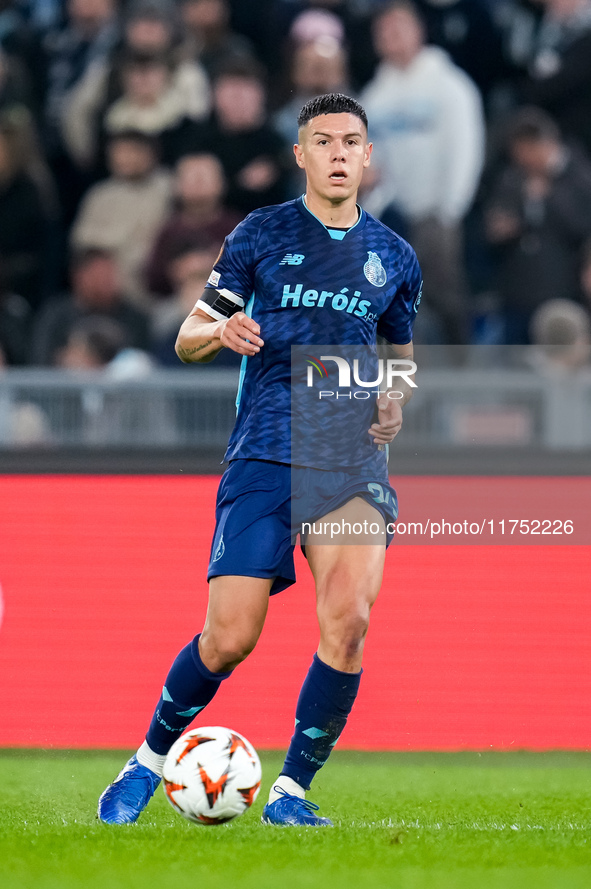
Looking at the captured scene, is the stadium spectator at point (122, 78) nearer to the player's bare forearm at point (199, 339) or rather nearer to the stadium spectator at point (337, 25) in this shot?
the stadium spectator at point (337, 25)

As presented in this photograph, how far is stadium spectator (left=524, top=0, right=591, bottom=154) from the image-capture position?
7648 mm

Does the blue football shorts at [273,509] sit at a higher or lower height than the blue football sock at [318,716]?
higher

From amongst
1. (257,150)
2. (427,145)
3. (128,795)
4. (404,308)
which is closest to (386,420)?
(404,308)

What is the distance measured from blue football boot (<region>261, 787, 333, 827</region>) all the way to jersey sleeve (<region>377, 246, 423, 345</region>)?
4.74 ft

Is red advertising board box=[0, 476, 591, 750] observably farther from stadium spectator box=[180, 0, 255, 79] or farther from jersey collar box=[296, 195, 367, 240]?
stadium spectator box=[180, 0, 255, 79]

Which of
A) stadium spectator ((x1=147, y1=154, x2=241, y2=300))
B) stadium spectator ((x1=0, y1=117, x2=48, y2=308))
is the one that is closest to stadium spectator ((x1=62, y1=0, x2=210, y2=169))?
stadium spectator ((x1=0, y1=117, x2=48, y2=308))

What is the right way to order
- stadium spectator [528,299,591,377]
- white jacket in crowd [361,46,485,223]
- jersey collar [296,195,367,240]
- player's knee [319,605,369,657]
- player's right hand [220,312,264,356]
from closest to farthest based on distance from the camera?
player's right hand [220,312,264,356]
player's knee [319,605,369,657]
jersey collar [296,195,367,240]
stadium spectator [528,299,591,377]
white jacket in crowd [361,46,485,223]

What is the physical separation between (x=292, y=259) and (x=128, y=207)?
3.84m

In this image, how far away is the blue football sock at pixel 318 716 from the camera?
3805 millimetres

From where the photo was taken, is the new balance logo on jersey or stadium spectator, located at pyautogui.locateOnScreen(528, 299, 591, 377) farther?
stadium spectator, located at pyautogui.locateOnScreen(528, 299, 591, 377)

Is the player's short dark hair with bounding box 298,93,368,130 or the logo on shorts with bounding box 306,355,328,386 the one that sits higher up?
the player's short dark hair with bounding box 298,93,368,130

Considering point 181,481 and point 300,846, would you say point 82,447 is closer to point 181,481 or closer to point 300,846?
point 181,481

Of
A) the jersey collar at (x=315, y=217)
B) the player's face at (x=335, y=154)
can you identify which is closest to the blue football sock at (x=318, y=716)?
the jersey collar at (x=315, y=217)

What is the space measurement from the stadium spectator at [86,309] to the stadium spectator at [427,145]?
1.46m
